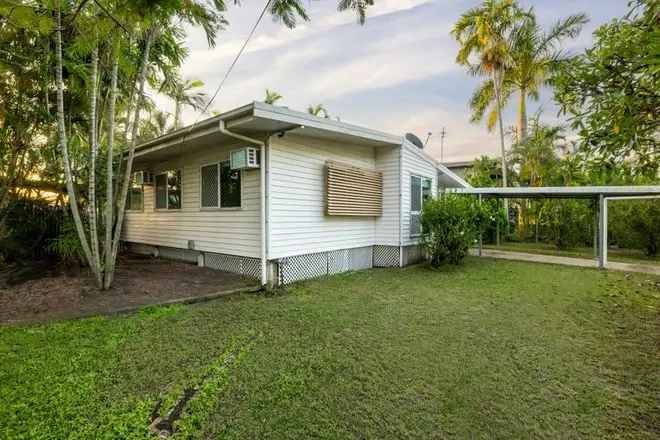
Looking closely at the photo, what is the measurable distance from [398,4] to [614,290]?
23.1ft

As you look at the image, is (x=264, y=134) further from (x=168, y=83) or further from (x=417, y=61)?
(x=417, y=61)

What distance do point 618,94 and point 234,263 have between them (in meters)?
6.39

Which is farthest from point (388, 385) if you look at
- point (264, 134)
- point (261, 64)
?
point (261, 64)

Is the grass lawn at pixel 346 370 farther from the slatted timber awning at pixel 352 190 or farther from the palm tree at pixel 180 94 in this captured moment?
the palm tree at pixel 180 94

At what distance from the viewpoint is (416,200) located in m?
8.47

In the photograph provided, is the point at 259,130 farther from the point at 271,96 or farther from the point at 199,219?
the point at 271,96

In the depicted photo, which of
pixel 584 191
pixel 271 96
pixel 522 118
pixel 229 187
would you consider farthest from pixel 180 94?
pixel 522 118

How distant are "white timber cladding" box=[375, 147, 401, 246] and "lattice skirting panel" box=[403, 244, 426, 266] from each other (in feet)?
1.76

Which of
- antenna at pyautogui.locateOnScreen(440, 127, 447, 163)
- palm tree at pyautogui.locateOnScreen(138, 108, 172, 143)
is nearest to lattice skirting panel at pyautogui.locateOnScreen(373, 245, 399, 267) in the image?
palm tree at pyautogui.locateOnScreen(138, 108, 172, 143)

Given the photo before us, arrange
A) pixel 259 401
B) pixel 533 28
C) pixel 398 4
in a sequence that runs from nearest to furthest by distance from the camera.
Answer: pixel 259 401
pixel 398 4
pixel 533 28

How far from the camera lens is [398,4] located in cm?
673

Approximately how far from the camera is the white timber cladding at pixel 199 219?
6070mm

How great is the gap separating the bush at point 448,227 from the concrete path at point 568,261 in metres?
2.74

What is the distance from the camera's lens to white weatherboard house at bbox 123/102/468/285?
567cm
